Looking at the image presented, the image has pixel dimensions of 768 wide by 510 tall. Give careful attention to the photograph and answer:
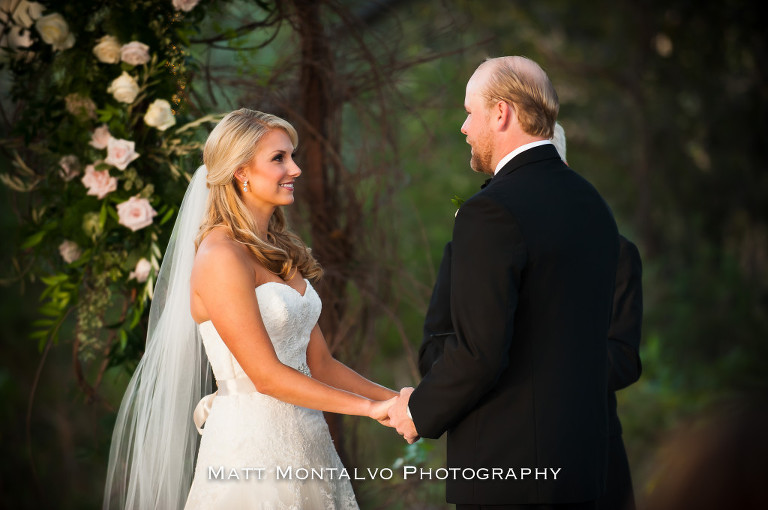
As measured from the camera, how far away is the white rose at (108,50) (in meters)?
3.59

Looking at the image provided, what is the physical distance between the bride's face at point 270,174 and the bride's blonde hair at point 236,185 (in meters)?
0.03

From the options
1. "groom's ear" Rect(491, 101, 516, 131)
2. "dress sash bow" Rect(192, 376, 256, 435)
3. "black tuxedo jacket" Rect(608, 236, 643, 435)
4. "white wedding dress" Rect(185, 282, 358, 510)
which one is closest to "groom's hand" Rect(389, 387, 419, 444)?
"white wedding dress" Rect(185, 282, 358, 510)

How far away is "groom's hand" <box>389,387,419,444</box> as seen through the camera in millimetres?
2727

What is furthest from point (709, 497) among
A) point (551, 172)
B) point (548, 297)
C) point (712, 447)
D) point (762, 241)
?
point (762, 241)

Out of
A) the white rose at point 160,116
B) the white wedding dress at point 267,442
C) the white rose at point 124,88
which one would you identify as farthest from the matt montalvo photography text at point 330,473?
the white rose at point 124,88

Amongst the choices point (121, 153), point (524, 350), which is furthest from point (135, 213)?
point (524, 350)

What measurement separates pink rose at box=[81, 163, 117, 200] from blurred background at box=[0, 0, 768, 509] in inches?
2.5

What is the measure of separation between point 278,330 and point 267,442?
1.28 feet

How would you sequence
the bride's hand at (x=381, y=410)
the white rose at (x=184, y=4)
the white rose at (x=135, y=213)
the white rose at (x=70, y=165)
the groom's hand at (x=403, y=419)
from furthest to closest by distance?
the white rose at (x=70, y=165)
the white rose at (x=184, y=4)
the white rose at (x=135, y=213)
the bride's hand at (x=381, y=410)
the groom's hand at (x=403, y=419)

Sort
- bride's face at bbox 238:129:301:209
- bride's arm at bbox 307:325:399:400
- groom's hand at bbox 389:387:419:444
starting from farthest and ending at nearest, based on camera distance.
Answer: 1. bride's arm at bbox 307:325:399:400
2. bride's face at bbox 238:129:301:209
3. groom's hand at bbox 389:387:419:444

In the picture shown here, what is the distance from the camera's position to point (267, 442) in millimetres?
2812


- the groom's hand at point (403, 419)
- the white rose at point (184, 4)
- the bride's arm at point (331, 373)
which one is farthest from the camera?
the white rose at point (184, 4)

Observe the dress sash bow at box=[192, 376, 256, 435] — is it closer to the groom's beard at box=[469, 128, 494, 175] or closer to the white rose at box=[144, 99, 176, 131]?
the groom's beard at box=[469, 128, 494, 175]

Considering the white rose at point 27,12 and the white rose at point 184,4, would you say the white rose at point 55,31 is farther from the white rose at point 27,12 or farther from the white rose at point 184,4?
the white rose at point 184,4
